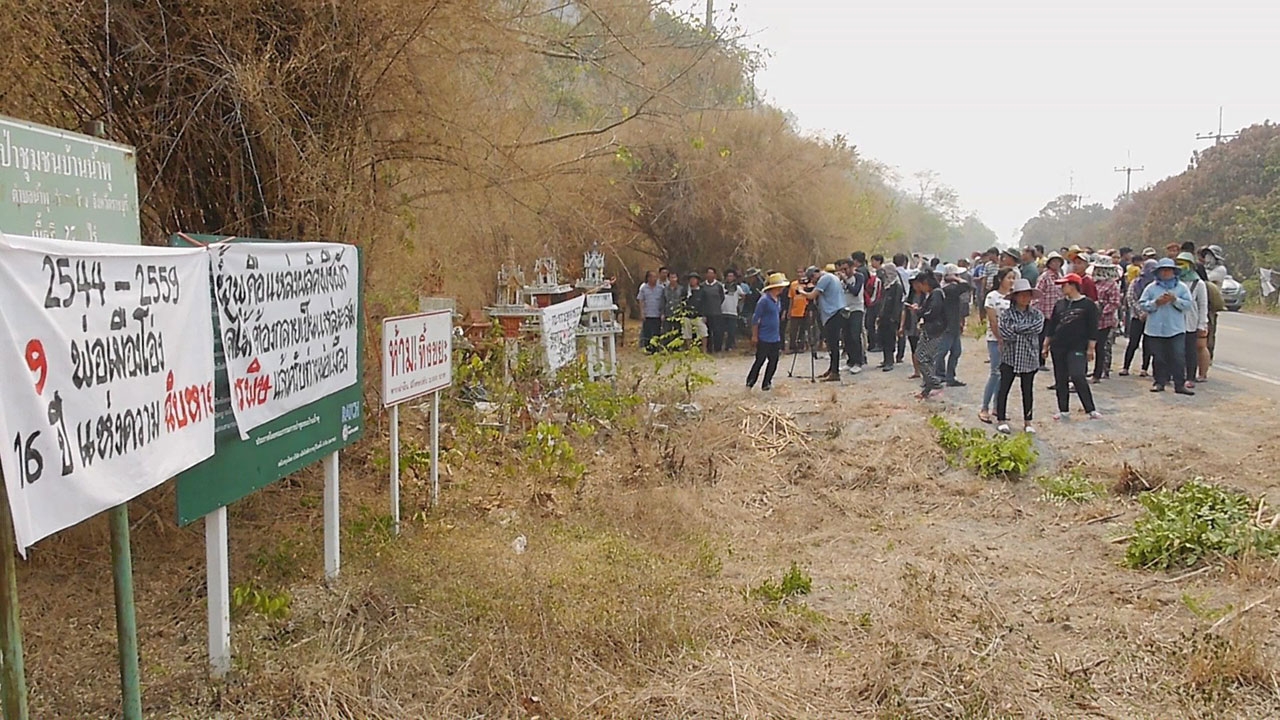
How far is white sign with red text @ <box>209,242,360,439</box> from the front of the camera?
398 cm

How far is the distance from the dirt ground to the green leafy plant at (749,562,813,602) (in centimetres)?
8

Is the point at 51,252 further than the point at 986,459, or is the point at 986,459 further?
the point at 986,459

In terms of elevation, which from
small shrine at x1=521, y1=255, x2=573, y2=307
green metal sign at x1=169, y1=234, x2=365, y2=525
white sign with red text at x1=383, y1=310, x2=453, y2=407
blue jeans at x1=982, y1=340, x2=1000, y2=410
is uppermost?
small shrine at x1=521, y1=255, x2=573, y2=307

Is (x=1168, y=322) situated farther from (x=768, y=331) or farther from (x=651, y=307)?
(x=651, y=307)

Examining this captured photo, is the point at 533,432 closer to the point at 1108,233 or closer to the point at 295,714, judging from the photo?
the point at 295,714

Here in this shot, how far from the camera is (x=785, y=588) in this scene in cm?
521

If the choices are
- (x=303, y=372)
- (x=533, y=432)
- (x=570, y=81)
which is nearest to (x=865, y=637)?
(x=303, y=372)

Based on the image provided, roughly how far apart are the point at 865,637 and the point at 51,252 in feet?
12.4

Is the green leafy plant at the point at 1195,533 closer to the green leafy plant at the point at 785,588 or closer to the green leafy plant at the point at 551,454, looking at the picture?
the green leafy plant at the point at 785,588

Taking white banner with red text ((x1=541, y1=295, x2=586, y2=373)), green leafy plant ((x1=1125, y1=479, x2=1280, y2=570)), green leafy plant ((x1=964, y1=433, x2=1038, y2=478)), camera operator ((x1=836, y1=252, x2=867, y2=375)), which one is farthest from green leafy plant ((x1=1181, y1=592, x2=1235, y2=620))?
camera operator ((x1=836, y1=252, x2=867, y2=375))

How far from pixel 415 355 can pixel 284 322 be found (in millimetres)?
1354

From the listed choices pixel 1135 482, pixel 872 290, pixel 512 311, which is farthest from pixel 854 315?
pixel 1135 482

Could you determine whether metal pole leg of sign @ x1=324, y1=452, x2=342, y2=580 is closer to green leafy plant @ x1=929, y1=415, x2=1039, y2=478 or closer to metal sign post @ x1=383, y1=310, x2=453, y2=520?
metal sign post @ x1=383, y1=310, x2=453, y2=520

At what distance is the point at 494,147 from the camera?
6.66 metres
